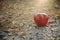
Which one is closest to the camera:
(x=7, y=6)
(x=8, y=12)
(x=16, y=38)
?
(x=16, y=38)

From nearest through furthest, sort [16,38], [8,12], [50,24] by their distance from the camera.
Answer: [16,38] → [50,24] → [8,12]

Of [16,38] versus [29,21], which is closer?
[16,38]

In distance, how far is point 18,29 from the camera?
48.8 inches

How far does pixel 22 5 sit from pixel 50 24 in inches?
17.2

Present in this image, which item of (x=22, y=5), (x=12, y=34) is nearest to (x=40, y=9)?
(x=22, y=5)

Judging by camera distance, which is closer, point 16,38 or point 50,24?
point 16,38

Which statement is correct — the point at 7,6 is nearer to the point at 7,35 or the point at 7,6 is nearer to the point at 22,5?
the point at 22,5

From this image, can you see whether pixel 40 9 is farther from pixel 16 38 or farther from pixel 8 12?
pixel 16 38

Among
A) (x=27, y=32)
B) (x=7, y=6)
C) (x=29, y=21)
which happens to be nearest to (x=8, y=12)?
(x=7, y=6)

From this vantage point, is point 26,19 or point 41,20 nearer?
point 41,20

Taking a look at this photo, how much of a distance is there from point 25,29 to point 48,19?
0.23 meters

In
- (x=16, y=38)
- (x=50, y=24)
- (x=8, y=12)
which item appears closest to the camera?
(x=16, y=38)

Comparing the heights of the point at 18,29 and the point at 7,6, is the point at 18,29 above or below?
below

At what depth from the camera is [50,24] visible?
1293 mm
